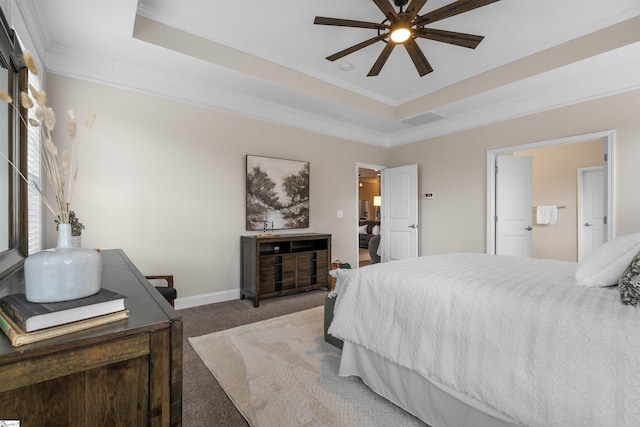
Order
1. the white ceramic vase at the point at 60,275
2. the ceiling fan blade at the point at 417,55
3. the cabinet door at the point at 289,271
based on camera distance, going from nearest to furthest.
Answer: the white ceramic vase at the point at 60,275
the ceiling fan blade at the point at 417,55
the cabinet door at the point at 289,271

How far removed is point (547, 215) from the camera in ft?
17.8

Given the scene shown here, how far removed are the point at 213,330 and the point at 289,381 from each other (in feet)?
3.93

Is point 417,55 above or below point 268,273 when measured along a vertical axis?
above

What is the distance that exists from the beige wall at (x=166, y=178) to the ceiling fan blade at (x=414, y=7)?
244 centimetres

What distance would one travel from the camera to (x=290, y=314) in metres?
3.28

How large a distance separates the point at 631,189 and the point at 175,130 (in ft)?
16.4

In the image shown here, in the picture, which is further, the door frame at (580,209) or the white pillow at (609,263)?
the door frame at (580,209)

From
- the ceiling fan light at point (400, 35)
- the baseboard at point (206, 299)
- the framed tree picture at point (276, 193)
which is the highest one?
the ceiling fan light at point (400, 35)

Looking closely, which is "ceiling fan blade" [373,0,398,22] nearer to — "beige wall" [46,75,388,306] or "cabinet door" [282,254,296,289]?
"beige wall" [46,75,388,306]

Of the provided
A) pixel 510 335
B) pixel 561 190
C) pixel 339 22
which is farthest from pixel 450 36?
pixel 561 190

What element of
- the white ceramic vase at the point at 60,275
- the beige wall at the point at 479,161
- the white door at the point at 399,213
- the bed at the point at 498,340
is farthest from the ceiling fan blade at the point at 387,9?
the white door at the point at 399,213

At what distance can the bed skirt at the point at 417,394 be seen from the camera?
52.8 inches

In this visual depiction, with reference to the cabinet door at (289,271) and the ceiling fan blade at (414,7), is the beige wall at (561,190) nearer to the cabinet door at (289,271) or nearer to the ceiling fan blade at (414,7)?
the cabinet door at (289,271)

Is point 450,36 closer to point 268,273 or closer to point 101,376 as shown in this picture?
point 101,376
